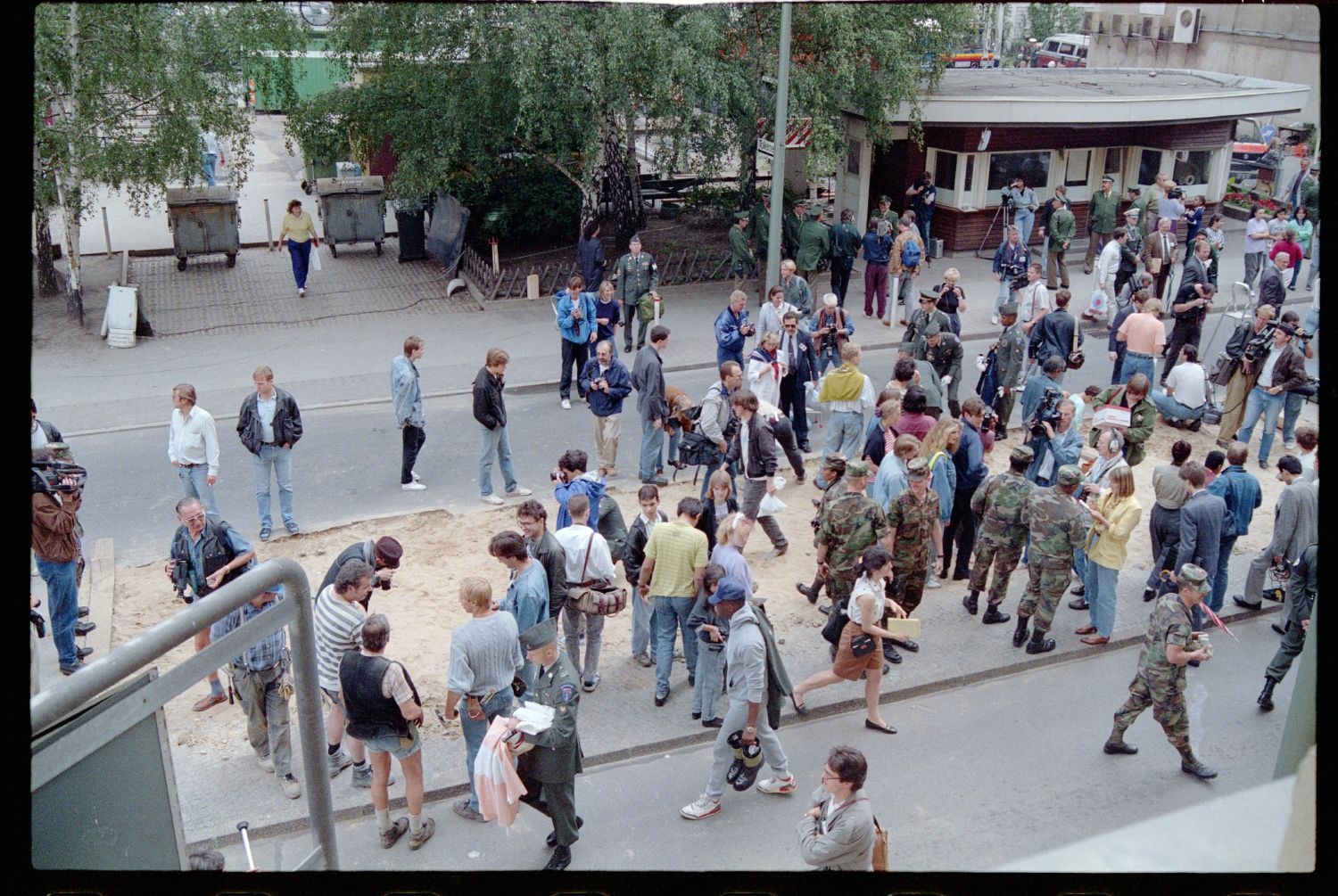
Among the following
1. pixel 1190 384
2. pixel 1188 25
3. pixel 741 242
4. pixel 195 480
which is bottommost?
pixel 195 480

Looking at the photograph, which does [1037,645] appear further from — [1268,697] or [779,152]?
[779,152]

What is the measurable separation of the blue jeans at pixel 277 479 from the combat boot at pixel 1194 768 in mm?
7739

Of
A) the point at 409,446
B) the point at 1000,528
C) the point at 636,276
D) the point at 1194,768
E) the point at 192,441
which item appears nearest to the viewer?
the point at 1194,768

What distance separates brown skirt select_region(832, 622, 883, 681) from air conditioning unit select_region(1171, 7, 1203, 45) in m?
33.2

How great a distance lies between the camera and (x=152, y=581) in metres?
10.6

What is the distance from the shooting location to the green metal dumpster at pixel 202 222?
67.5ft

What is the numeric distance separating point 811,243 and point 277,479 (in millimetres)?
9266

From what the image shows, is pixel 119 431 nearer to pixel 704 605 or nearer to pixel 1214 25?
pixel 704 605

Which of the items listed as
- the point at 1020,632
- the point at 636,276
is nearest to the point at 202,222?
the point at 636,276

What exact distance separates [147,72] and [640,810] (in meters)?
13.3

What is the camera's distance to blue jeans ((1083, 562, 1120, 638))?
9602mm

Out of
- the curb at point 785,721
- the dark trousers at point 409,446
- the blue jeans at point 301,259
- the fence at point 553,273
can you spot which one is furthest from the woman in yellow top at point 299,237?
the curb at point 785,721

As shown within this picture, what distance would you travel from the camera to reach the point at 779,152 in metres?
16.2

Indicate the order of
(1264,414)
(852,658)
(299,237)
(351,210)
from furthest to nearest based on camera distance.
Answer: (351,210) < (299,237) < (1264,414) < (852,658)
